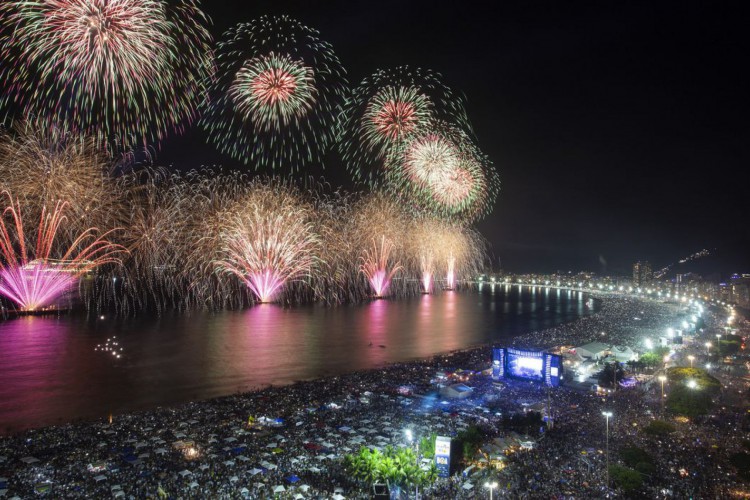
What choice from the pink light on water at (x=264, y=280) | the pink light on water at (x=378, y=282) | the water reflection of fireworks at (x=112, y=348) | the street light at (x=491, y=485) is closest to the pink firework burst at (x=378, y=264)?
the pink light on water at (x=378, y=282)

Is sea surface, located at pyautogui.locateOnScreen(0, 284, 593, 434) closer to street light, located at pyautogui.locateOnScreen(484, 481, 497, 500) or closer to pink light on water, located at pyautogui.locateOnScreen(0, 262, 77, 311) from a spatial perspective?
pink light on water, located at pyautogui.locateOnScreen(0, 262, 77, 311)

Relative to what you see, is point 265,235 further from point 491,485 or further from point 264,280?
point 491,485

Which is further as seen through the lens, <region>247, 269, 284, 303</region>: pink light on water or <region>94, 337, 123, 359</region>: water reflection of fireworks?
<region>247, 269, 284, 303</region>: pink light on water

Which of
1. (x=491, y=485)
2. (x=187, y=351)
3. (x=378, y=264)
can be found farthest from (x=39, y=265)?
(x=378, y=264)

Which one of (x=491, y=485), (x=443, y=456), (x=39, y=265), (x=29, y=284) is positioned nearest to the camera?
(x=491, y=485)

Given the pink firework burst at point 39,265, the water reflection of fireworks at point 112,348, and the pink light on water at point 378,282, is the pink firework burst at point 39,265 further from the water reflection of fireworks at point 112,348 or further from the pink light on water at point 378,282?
the pink light on water at point 378,282

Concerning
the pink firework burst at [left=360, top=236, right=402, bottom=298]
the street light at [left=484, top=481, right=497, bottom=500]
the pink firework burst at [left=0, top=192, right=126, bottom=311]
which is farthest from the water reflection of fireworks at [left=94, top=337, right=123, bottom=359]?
the pink firework burst at [left=360, top=236, right=402, bottom=298]

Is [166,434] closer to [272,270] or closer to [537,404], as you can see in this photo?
[537,404]
